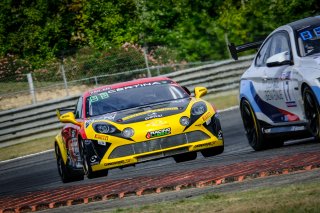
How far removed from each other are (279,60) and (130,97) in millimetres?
3076

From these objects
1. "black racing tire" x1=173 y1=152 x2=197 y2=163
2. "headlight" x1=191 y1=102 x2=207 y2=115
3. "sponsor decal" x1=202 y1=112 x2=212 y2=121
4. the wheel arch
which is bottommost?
"black racing tire" x1=173 y1=152 x2=197 y2=163

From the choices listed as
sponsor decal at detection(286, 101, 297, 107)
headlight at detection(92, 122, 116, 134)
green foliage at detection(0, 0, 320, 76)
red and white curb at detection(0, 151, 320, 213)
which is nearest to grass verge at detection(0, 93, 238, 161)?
green foliage at detection(0, 0, 320, 76)

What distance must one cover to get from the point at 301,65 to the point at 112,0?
23.2 metres

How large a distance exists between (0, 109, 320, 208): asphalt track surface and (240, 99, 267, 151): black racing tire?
148mm

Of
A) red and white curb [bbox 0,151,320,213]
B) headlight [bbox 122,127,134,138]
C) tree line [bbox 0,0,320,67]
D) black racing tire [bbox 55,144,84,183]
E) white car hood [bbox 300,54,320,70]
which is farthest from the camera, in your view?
tree line [bbox 0,0,320,67]

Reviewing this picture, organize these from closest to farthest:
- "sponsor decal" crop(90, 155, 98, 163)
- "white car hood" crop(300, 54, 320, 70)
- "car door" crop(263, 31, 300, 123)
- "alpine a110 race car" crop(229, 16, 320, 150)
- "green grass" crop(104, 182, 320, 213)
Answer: "green grass" crop(104, 182, 320, 213) < "white car hood" crop(300, 54, 320, 70) < "alpine a110 race car" crop(229, 16, 320, 150) < "car door" crop(263, 31, 300, 123) < "sponsor decal" crop(90, 155, 98, 163)

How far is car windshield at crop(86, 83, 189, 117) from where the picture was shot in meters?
15.0

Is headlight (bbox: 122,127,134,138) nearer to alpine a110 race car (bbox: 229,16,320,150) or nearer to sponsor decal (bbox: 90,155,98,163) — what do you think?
sponsor decal (bbox: 90,155,98,163)

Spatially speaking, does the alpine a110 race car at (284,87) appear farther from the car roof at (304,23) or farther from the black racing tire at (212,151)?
the black racing tire at (212,151)

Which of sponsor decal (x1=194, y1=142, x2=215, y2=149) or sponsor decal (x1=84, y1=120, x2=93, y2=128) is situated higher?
sponsor decal (x1=84, y1=120, x2=93, y2=128)

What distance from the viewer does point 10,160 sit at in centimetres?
2278

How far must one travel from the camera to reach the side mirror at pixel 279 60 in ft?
41.8

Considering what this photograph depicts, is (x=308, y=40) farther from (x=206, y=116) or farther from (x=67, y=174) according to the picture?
(x=67, y=174)

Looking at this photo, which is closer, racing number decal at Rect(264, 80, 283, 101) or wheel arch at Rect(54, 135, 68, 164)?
racing number decal at Rect(264, 80, 283, 101)
